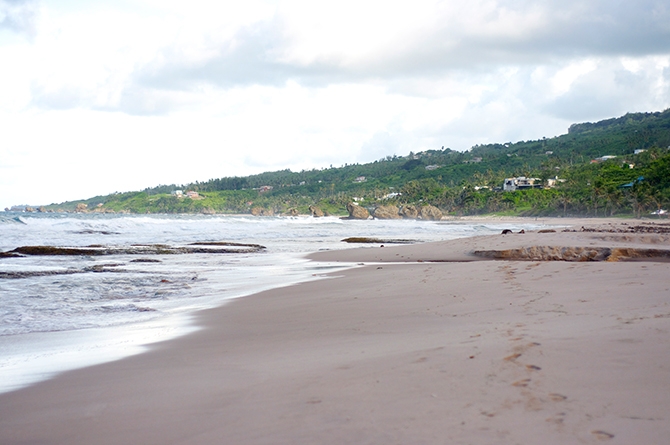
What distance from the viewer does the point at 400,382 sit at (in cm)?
292

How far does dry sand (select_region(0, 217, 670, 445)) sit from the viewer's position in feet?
7.50

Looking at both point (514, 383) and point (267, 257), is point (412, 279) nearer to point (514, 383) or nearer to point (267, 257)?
point (514, 383)

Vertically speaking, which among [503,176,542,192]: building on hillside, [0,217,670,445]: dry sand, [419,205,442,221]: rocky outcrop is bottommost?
[419,205,442,221]: rocky outcrop

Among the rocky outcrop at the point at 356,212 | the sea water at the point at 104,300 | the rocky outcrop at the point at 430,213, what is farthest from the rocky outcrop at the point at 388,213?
the sea water at the point at 104,300

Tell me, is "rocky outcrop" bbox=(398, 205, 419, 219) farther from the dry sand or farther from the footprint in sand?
the footprint in sand

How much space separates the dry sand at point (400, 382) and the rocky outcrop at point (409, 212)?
9915 centimetres

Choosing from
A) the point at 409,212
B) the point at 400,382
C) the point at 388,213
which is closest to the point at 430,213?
the point at 409,212

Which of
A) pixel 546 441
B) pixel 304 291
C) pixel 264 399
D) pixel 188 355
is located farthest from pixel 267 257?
pixel 546 441

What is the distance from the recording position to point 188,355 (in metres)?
4.51

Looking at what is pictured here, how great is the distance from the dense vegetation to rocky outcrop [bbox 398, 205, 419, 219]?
8575 mm

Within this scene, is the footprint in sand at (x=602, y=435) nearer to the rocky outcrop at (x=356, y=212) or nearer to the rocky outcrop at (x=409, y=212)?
the rocky outcrop at (x=409, y=212)

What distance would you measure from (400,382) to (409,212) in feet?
341

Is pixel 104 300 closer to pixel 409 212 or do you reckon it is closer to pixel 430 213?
pixel 430 213

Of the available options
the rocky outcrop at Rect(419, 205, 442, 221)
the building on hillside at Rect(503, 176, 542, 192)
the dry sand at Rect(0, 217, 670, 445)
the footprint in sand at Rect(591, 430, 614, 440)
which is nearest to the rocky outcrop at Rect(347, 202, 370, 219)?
the rocky outcrop at Rect(419, 205, 442, 221)
